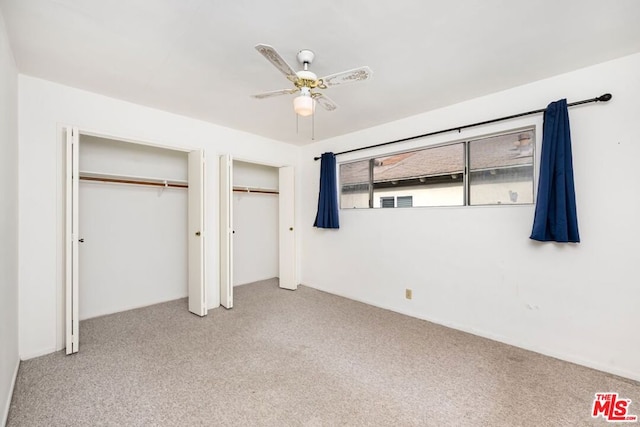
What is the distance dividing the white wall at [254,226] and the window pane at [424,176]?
2.07m

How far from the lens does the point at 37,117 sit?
2443 millimetres

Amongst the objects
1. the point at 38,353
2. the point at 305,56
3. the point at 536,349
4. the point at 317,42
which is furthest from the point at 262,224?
the point at 536,349

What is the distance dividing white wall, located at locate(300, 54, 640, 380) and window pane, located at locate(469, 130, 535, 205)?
0.12m

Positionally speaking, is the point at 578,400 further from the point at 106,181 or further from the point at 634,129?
the point at 106,181

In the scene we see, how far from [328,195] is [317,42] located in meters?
2.44

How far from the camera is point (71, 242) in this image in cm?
247

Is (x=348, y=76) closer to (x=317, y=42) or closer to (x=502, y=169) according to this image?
(x=317, y=42)

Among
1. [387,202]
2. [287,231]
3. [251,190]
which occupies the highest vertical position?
[251,190]

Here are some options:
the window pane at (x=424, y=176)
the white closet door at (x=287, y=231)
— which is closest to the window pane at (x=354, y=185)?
the window pane at (x=424, y=176)

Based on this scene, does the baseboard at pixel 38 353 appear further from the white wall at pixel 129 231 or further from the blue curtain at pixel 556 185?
the blue curtain at pixel 556 185

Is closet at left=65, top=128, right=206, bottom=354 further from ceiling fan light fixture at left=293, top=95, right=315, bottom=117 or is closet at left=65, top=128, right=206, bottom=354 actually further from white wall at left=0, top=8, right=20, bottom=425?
ceiling fan light fixture at left=293, top=95, right=315, bottom=117

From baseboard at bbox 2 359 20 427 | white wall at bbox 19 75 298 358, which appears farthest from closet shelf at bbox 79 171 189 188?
baseboard at bbox 2 359 20 427

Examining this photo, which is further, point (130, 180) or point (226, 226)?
point (226, 226)

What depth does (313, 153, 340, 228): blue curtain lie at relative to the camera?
4133mm
